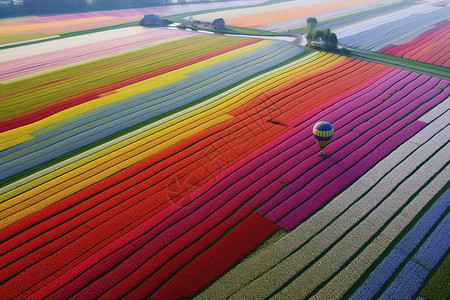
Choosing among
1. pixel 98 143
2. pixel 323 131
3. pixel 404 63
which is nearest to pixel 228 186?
pixel 323 131

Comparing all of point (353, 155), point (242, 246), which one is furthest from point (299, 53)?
point (242, 246)

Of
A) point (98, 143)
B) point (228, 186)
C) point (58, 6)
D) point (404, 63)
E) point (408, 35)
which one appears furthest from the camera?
point (58, 6)

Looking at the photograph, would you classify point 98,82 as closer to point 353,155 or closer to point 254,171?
point 254,171

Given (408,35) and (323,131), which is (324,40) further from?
(323,131)

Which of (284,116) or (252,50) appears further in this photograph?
(252,50)

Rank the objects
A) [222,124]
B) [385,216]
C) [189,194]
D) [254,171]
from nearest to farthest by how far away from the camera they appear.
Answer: [385,216], [189,194], [254,171], [222,124]

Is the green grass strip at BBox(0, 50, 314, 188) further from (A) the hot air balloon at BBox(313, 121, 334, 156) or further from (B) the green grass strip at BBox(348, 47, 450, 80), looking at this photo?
(B) the green grass strip at BBox(348, 47, 450, 80)
